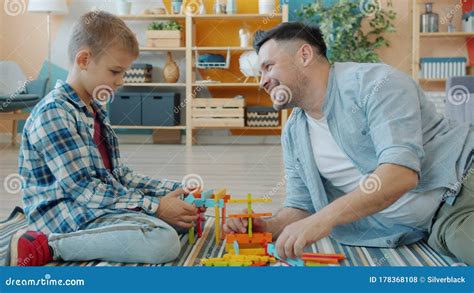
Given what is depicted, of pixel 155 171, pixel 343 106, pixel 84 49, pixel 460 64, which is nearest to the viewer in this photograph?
pixel 343 106

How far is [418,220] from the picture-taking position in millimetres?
1547

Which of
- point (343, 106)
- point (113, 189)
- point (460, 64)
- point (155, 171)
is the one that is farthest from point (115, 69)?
point (460, 64)

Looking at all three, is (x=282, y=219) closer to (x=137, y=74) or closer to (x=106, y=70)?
(x=106, y=70)

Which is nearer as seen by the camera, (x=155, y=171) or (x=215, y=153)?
(x=155, y=171)

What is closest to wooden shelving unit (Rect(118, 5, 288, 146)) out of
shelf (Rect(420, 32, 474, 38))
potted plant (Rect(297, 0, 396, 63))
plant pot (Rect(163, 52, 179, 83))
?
plant pot (Rect(163, 52, 179, 83))

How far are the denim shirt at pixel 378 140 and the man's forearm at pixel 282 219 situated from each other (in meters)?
0.02

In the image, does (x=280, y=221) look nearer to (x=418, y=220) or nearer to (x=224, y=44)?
(x=418, y=220)

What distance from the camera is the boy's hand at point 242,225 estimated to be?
1.58m

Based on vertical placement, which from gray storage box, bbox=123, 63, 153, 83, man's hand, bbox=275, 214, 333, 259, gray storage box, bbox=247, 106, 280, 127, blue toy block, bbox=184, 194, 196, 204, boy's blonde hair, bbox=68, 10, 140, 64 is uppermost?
boy's blonde hair, bbox=68, 10, 140, 64

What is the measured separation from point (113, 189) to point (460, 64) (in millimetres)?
3984

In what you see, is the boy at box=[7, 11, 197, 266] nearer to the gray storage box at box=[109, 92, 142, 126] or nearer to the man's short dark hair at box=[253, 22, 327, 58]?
the man's short dark hair at box=[253, 22, 327, 58]

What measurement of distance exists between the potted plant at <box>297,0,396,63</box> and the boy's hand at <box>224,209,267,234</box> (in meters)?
3.42

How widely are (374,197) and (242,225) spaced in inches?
16.5

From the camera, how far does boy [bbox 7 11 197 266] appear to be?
1446 mm
